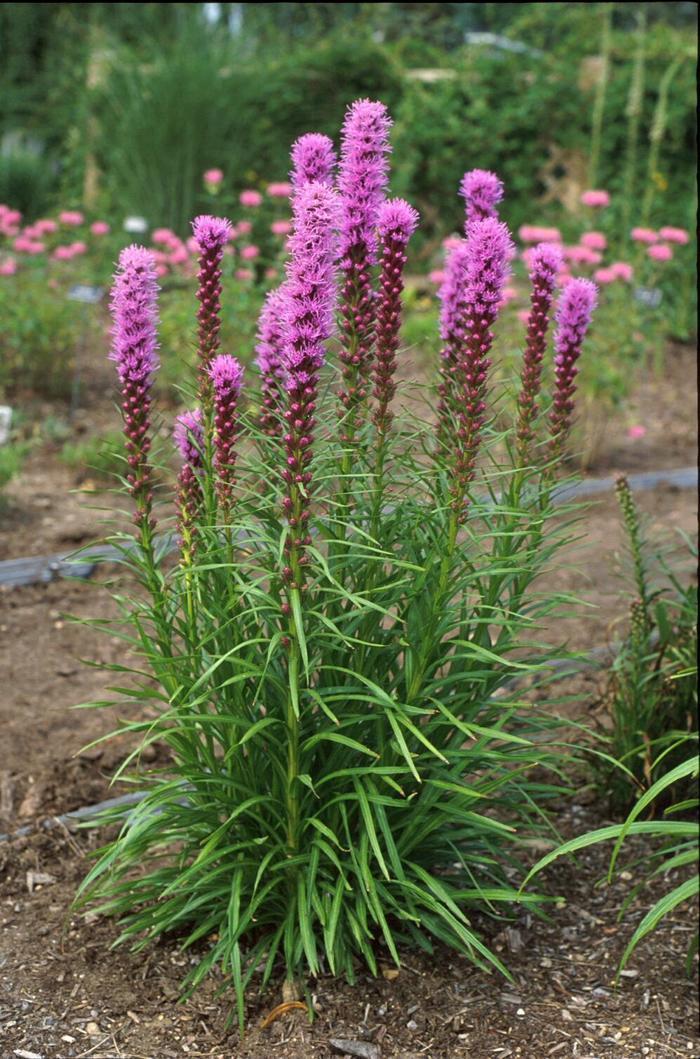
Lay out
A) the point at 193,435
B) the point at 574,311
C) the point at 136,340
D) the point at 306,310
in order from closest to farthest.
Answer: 1. the point at 306,310
2. the point at 136,340
3. the point at 193,435
4. the point at 574,311

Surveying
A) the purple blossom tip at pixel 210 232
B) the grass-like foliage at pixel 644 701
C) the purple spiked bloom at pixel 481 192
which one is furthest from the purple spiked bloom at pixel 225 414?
the grass-like foliage at pixel 644 701

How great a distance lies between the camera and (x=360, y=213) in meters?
2.26

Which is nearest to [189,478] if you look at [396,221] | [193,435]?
[193,435]

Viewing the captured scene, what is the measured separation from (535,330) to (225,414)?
660mm

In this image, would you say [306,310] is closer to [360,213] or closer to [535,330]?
[360,213]

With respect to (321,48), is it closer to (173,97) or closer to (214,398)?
(173,97)

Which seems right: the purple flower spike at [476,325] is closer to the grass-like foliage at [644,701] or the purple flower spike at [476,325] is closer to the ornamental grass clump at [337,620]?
the ornamental grass clump at [337,620]

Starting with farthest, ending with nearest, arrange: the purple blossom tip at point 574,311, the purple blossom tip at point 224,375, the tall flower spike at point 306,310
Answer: the purple blossom tip at point 574,311 → the purple blossom tip at point 224,375 → the tall flower spike at point 306,310

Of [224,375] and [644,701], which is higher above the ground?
[224,375]

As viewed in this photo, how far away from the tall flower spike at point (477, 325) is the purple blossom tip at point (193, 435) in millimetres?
525

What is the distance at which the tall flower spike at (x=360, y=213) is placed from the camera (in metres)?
2.22

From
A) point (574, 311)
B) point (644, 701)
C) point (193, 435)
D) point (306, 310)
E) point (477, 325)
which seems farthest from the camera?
point (644, 701)

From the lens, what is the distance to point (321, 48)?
10938mm

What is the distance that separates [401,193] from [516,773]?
8.49 m
